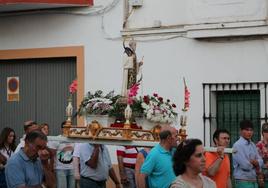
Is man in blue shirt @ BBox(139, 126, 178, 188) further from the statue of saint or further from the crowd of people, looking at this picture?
the statue of saint

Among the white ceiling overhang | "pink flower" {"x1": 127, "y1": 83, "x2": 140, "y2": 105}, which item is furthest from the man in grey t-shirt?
the white ceiling overhang

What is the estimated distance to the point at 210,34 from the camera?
13.8 meters

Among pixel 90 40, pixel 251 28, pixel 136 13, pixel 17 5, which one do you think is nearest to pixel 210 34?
pixel 251 28

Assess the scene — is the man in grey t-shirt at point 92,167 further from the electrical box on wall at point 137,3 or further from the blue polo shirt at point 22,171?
the electrical box on wall at point 137,3

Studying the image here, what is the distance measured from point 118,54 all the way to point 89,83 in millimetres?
868

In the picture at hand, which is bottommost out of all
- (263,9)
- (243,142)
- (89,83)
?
(243,142)

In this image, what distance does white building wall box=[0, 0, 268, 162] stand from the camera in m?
13.8

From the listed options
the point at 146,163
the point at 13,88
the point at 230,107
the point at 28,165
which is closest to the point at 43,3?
the point at 13,88

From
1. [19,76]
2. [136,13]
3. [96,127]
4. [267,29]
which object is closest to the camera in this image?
[96,127]

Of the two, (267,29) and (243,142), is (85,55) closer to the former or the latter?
(267,29)

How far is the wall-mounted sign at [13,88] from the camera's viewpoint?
16375 mm

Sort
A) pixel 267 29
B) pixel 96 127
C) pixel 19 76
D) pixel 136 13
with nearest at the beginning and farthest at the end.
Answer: pixel 96 127 < pixel 267 29 < pixel 136 13 < pixel 19 76

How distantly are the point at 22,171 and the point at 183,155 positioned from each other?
2.29 meters

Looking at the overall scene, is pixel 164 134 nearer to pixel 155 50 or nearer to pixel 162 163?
pixel 162 163
